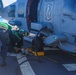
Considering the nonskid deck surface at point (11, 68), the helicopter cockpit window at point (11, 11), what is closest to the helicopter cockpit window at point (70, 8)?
the nonskid deck surface at point (11, 68)

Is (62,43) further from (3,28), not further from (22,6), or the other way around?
(22,6)

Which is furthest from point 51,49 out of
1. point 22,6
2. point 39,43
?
point 22,6

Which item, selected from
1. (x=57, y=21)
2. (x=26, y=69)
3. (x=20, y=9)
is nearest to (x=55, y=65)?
(x=26, y=69)

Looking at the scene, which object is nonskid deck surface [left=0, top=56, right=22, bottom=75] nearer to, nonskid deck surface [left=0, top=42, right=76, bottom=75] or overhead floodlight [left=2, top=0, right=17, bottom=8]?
nonskid deck surface [left=0, top=42, right=76, bottom=75]

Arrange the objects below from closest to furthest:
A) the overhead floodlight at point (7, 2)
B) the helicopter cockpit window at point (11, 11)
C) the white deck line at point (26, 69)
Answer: the white deck line at point (26, 69) → the helicopter cockpit window at point (11, 11) → the overhead floodlight at point (7, 2)

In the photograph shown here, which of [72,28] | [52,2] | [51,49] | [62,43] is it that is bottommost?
[51,49]

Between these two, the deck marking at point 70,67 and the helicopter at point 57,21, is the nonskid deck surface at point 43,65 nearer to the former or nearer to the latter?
the deck marking at point 70,67

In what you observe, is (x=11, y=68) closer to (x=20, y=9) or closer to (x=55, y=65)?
(x=55, y=65)

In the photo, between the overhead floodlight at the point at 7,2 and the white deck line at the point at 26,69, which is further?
the overhead floodlight at the point at 7,2

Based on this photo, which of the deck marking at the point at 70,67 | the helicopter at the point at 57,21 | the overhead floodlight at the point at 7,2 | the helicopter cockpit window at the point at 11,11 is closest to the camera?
the helicopter at the point at 57,21

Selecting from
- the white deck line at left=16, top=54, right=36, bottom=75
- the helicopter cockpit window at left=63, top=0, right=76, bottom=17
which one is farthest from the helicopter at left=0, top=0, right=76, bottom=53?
the white deck line at left=16, top=54, right=36, bottom=75

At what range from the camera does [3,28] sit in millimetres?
7141

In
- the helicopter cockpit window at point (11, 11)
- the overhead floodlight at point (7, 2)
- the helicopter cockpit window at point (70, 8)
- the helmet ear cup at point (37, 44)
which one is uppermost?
the helicopter cockpit window at point (70, 8)

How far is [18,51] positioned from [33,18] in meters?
1.51
